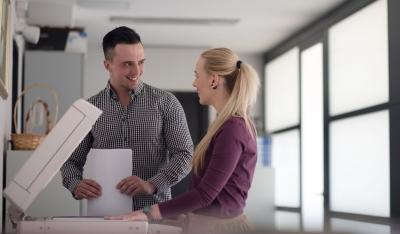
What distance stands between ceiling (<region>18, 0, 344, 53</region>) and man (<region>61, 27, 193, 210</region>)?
4247 mm

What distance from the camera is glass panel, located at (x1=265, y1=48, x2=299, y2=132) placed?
8.27 metres

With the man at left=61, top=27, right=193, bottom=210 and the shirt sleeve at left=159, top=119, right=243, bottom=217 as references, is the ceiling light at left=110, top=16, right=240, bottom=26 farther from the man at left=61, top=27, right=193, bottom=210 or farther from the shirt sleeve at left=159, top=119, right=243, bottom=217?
the shirt sleeve at left=159, top=119, right=243, bottom=217

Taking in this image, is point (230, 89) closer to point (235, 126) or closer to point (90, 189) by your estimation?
point (235, 126)

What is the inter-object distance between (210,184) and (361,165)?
457 centimetres

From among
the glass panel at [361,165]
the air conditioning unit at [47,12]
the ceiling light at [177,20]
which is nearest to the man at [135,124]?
the glass panel at [361,165]

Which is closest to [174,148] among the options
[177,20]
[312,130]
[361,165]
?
[361,165]

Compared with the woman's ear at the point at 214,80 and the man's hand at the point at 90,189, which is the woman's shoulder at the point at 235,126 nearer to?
the woman's ear at the point at 214,80

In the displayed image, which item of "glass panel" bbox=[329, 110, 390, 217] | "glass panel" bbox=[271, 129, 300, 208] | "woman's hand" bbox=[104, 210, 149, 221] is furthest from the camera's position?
"glass panel" bbox=[271, 129, 300, 208]

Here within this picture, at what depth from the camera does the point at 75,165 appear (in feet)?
7.84

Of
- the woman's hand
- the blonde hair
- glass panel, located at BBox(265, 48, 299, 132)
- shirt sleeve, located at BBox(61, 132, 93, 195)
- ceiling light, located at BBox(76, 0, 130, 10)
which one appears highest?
ceiling light, located at BBox(76, 0, 130, 10)

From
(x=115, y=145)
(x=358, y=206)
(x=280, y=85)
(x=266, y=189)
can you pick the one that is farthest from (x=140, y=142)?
(x=280, y=85)

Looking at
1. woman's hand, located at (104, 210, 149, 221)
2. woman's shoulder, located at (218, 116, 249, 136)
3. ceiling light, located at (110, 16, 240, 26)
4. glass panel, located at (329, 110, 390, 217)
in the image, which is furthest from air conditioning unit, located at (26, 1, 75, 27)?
woman's hand, located at (104, 210, 149, 221)

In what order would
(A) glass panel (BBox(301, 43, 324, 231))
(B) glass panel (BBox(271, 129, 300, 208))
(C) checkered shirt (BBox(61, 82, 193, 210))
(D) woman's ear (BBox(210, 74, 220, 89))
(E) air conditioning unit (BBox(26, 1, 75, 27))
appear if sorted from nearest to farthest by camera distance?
(D) woman's ear (BBox(210, 74, 220, 89)) → (C) checkered shirt (BBox(61, 82, 193, 210)) → (E) air conditioning unit (BBox(26, 1, 75, 27)) → (A) glass panel (BBox(301, 43, 324, 231)) → (B) glass panel (BBox(271, 129, 300, 208))

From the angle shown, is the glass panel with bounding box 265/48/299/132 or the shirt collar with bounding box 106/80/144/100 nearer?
the shirt collar with bounding box 106/80/144/100
